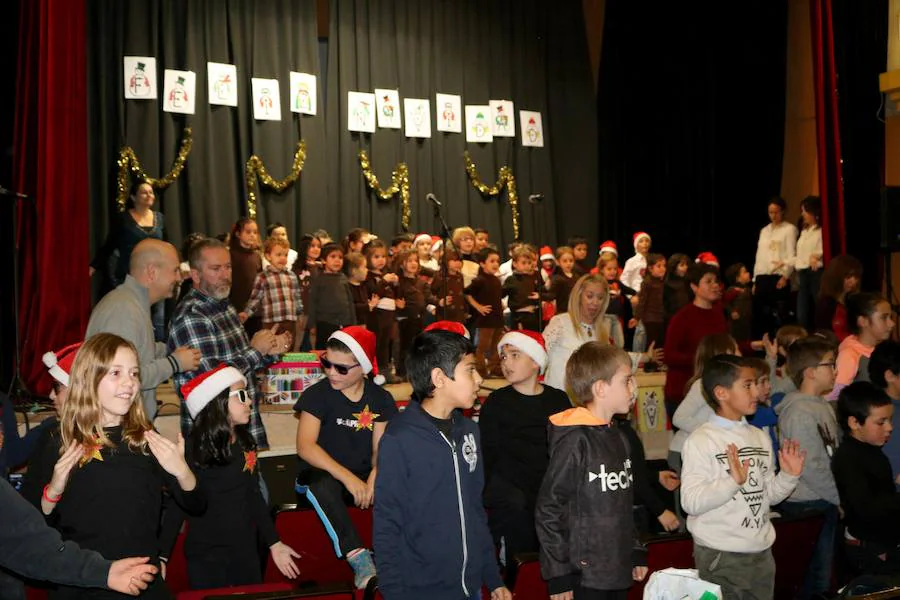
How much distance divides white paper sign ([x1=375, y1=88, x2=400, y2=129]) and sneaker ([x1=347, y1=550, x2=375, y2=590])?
31.7 ft

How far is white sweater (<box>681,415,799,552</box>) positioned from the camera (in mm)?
3793

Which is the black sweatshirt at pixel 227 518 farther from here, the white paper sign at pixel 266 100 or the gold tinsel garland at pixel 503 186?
the gold tinsel garland at pixel 503 186

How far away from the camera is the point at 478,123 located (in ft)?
45.3

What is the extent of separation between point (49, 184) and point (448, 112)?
6.99m

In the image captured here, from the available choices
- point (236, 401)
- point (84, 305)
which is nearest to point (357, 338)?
point (236, 401)

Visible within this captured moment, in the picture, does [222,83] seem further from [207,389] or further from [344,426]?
[207,389]

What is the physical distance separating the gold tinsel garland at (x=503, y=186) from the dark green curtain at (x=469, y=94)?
0.30ft

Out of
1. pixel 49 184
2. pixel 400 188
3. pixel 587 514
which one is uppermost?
pixel 400 188

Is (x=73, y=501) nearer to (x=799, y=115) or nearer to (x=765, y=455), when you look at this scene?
(x=765, y=455)

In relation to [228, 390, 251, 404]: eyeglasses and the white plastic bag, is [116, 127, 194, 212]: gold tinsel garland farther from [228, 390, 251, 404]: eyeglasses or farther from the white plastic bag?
the white plastic bag

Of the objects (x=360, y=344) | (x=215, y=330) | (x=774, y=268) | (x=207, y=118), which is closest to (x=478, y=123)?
(x=207, y=118)

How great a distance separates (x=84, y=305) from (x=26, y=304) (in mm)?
441

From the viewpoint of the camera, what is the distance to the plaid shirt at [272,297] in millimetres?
8844

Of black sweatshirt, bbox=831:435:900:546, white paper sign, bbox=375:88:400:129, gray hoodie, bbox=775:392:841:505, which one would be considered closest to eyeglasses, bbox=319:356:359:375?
gray hoodie, bbox=775:392:841:505
